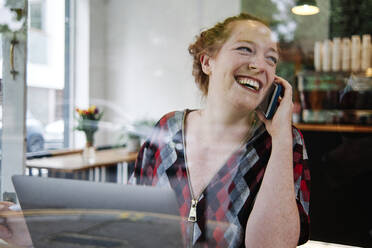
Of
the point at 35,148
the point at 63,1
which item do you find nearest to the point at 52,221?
the point at 35,148

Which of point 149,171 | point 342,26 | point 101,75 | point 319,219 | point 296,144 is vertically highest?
point 342,26

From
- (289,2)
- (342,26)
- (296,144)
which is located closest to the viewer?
(296,144)

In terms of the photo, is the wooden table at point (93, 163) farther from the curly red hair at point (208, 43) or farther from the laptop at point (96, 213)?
the curly red hair at point (208, 43)

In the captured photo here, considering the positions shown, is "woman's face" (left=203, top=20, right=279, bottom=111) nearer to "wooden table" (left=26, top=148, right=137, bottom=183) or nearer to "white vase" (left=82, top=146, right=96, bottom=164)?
"wooden table" (left=26, top=148, right=137, bottom=183)

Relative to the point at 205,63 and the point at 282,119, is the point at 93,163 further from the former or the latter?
the point at 282,119

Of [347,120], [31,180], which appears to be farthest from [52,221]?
[347,120]

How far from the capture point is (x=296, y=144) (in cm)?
103

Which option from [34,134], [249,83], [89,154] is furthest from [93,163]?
[249,83]

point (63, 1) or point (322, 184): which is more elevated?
point (63, 1)

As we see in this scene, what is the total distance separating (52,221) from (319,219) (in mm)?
940

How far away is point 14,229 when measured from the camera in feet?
4.45

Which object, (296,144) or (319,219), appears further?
(319,219)

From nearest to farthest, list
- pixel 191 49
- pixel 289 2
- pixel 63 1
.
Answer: pixel 191 49
pixel 289 2
pixel 63 1

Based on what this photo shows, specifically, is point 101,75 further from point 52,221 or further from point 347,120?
point 347,120
